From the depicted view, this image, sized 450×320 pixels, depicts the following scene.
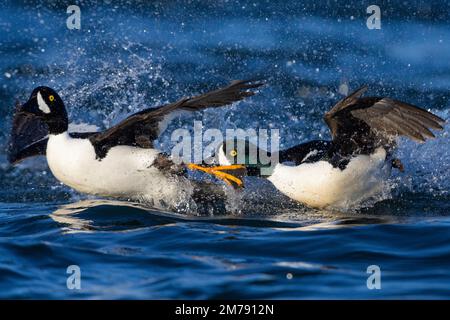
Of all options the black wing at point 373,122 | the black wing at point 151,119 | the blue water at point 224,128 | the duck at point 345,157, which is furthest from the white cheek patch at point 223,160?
the black wing at point 373,122

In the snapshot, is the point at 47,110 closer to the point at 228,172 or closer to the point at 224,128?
the point at 228,172

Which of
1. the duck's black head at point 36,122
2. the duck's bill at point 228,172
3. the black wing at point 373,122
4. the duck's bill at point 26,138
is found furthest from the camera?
the duck's bill at point 26,138

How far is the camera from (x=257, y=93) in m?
11.9

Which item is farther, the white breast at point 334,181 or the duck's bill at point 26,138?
the duck's bill at point 26,138

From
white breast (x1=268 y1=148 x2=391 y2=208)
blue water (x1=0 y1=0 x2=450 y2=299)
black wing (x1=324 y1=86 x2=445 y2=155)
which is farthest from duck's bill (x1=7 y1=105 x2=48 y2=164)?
black wing (x1=324 y1=86 x2=445 y2=155)

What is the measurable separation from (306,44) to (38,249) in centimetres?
737

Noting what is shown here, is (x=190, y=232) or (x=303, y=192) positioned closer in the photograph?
(x=190, y=232)

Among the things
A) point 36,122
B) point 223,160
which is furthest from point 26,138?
point 223,160

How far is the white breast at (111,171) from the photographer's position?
25.6 ft

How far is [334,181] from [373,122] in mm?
591

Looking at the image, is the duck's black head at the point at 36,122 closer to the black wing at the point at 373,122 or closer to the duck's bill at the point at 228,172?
the duck's bill at the point at 228,172

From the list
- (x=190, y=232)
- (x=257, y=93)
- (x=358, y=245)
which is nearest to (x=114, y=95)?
(x=257, y=93)

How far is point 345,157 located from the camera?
7.78m
